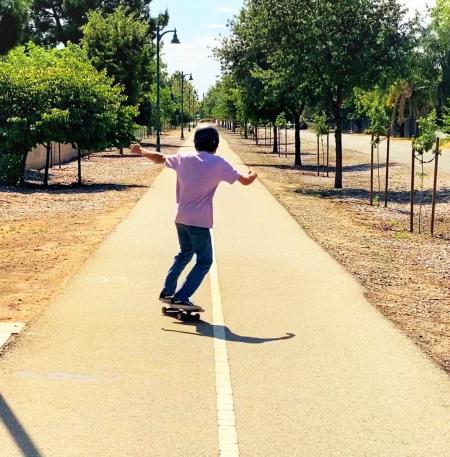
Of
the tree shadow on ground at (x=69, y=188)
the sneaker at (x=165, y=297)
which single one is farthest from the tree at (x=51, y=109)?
the sneaker at (x=165, y=297)

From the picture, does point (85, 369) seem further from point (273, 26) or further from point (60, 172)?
point (60, 172)

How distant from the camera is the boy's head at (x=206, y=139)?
7.03 meters

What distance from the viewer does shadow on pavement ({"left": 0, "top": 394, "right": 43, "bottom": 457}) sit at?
13.6 feet

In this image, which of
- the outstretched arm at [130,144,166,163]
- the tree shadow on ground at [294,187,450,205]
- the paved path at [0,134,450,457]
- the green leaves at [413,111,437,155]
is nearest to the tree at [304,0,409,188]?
the tree shadow on ground at [294,187,450,205]

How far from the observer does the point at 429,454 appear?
422 cm

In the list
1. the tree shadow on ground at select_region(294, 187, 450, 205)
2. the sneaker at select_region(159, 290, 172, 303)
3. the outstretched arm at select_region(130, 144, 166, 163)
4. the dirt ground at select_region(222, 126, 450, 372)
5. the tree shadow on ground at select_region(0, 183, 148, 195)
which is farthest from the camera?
the tree shadow on ground at select_region(0, 183, 148, 195)

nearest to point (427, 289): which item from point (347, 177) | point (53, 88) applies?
point (53, 88)

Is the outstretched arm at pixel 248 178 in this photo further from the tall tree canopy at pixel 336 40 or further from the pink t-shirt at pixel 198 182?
the tall tree canopy at pixel 336 40

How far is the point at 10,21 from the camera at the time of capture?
39.6 metres

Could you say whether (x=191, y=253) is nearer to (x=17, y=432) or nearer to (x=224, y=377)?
(x=224, y=377)

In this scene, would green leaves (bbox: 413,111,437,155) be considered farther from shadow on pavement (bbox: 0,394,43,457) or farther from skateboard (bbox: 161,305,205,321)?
shadow on pavement (bbox: 0,394,43,457)

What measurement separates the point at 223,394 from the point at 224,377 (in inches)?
14.9

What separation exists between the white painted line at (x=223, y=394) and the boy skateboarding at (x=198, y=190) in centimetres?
49

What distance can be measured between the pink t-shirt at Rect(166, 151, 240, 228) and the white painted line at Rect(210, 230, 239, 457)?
1003 millimetres
